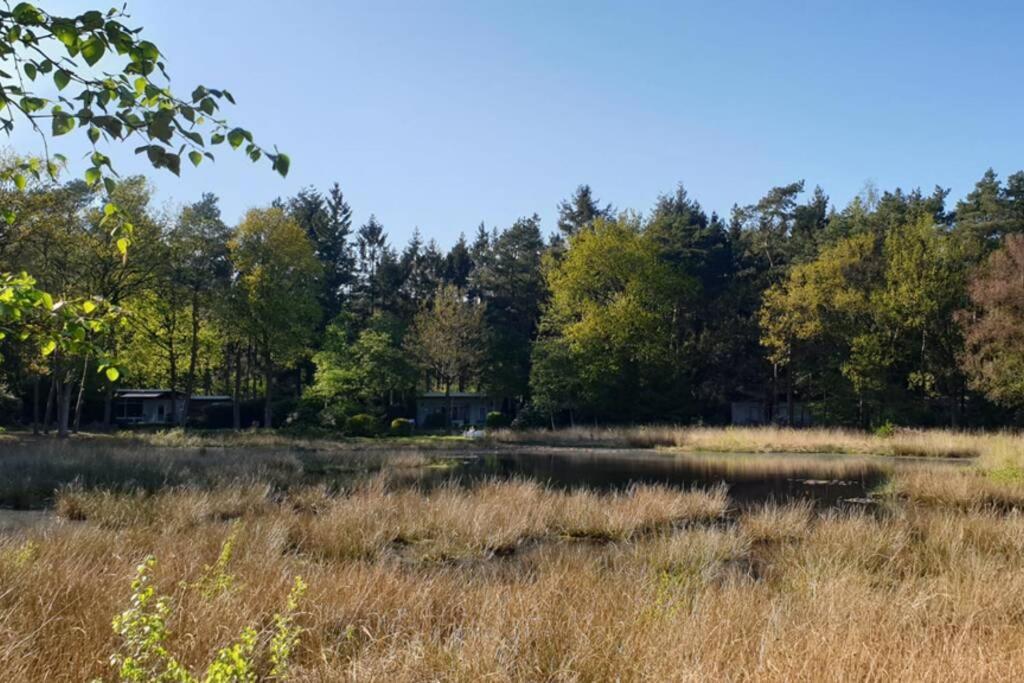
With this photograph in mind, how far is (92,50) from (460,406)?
2102 inches

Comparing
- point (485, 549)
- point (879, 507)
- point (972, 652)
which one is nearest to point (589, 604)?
point (972, 652)

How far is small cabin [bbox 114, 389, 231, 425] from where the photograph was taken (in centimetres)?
5253

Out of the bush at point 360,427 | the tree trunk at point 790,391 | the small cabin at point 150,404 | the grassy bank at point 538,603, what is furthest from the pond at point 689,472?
the small cabin at point 150,404

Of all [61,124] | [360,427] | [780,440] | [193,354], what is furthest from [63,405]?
[61,124]

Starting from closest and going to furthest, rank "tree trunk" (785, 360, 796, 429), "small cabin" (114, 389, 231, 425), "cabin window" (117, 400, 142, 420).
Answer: "tree trunk" (785, 360, 796, 429) < "small cabin" (114, 389, 231, 425) < "cabin window" (117, 400, 142, 420)

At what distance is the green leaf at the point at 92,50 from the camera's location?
2643 millimetres

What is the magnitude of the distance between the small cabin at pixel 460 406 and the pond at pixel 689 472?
59.6ft

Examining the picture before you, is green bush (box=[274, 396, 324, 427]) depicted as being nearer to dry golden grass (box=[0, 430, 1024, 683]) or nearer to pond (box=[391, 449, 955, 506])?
pond (box=[391, 449, 955, 506])

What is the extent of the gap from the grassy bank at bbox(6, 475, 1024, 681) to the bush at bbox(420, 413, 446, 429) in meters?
38.7

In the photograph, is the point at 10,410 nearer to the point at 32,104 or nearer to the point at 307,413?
the point at 307,413

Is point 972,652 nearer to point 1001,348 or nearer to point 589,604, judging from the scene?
point 589,604

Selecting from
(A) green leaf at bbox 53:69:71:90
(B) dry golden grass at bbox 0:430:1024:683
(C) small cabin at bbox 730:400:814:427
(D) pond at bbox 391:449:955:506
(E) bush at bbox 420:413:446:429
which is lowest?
(D) pond at bbox 391:449:955:506

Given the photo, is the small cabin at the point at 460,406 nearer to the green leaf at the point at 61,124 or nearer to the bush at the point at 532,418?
the bush at the point at 532,418

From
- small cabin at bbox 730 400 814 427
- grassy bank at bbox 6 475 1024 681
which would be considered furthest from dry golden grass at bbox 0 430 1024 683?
small cabin at bbox 730 400 814 427
